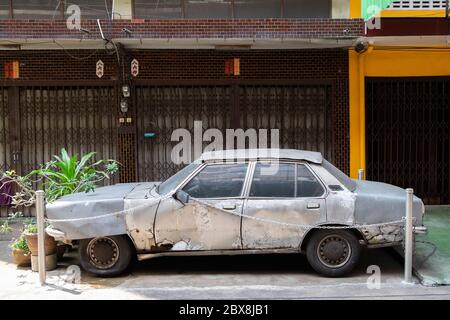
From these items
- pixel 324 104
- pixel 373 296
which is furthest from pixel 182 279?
pixel 324 104

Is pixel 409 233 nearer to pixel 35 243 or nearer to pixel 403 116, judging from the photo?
pixel 35 243

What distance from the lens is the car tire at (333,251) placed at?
248 inches

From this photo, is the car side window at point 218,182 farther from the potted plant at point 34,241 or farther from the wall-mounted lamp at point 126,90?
the wall-mounted lamp at point 126,90

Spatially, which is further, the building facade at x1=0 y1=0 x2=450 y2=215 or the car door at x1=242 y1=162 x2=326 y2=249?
the building facade at x1=0 y1=0 x2=450 y2=215

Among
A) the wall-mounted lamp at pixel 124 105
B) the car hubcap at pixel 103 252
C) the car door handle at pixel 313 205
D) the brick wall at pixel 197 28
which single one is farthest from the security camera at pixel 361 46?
the car hubcap at pixel 103 252

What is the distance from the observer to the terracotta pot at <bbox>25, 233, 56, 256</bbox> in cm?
672

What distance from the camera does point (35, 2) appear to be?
34.0 ft

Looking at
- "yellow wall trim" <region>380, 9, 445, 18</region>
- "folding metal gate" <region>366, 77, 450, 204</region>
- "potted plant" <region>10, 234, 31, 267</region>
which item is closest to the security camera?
"yellow wall trim" <region>380, 9, 445, 18</region>

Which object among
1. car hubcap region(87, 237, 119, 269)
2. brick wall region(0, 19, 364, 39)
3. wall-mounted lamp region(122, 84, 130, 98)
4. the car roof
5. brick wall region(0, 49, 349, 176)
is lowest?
car hubcap region(87, 237, 119, 269)

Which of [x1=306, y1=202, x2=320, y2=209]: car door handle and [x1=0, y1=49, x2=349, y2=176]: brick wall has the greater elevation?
[x1=0, y1=49, x2=349, y2=176]: brick wall

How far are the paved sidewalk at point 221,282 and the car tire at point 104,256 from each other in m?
0.13

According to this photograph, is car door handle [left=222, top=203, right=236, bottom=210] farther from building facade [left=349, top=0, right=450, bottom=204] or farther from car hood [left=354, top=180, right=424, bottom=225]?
building facade [left=349, top=0, right=450, bottom=204]

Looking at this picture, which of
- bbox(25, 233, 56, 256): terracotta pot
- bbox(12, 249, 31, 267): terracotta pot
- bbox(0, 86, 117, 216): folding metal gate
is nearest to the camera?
bbox(25, 233, 56, 256): terracotta pot

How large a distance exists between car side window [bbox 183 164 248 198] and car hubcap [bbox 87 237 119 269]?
1163 mm
